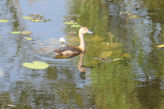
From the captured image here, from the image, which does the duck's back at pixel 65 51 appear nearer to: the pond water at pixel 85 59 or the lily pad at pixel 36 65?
the pond water at pixel 85 59

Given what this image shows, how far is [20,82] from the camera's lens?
660cm

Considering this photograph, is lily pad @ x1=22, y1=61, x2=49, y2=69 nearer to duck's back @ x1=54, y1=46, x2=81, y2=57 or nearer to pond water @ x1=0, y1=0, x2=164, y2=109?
pond water @ x1=0, y1=0, x2=164, y2=109

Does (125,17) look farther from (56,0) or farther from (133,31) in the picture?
(56,0)

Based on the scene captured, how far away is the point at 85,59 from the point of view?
8070mm

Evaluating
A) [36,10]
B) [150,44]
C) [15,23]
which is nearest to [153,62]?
[150,44]

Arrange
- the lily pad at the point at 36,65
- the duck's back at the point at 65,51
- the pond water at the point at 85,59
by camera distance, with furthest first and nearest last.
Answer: the duck's back at the point at 65,51 → the lily pad at the point at 36,65 → the pond water at the point at 85,59

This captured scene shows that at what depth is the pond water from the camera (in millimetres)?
6051

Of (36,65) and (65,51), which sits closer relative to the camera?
(36,65)

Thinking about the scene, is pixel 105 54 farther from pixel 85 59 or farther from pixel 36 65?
pixel 36 65

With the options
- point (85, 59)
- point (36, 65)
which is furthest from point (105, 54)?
point (36, 65)

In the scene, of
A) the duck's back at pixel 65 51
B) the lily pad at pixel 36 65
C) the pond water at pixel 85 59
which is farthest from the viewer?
the duck's back at pixel 65 51

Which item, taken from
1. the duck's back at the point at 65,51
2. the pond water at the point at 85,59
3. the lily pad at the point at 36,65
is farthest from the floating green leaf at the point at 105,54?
the lily pad at the point at 36,65

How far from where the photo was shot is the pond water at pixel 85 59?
6.05m

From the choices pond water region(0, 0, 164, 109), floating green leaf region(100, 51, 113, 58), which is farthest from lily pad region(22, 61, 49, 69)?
floating green leaf region(100, 51, 113, 58)
